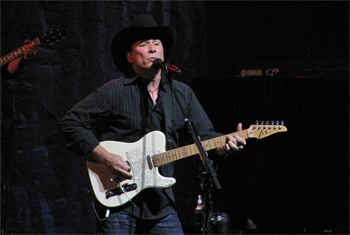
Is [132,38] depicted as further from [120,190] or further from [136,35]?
[120,190]

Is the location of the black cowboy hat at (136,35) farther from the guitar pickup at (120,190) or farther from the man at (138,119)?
the guitar pickup at (120,190)

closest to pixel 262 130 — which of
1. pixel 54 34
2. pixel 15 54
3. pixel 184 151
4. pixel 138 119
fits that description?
pixel 184 151

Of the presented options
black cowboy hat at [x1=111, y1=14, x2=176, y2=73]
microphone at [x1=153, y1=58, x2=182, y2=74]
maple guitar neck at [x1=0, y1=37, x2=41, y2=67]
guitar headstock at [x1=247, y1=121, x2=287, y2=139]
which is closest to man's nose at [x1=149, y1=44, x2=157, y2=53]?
black cowboy hat at [x1=111, y1=14, x2=176, y2=73]

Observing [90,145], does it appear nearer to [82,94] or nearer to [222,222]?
[222,222]

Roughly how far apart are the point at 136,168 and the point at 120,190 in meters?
0.18

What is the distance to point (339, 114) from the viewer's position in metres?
4.71

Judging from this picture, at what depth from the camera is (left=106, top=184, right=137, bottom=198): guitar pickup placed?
125 inches

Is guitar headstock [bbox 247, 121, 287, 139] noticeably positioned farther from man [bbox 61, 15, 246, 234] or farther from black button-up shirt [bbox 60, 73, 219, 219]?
black button-up shirt [bbox 60, 73, 219, 219]

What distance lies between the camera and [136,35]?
11.7ft

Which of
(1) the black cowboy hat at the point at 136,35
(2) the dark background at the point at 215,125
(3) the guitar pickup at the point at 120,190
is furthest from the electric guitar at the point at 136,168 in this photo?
(2) the dark background at the point at 215,125

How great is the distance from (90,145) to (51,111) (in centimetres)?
204

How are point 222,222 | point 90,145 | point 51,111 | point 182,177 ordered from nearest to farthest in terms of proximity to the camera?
point 90,145
point 222,222
point 51,111
point 182,177

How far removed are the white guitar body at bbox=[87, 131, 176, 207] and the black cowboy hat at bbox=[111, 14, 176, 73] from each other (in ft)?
2.28

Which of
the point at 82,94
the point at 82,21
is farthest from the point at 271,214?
the point at 82,21
